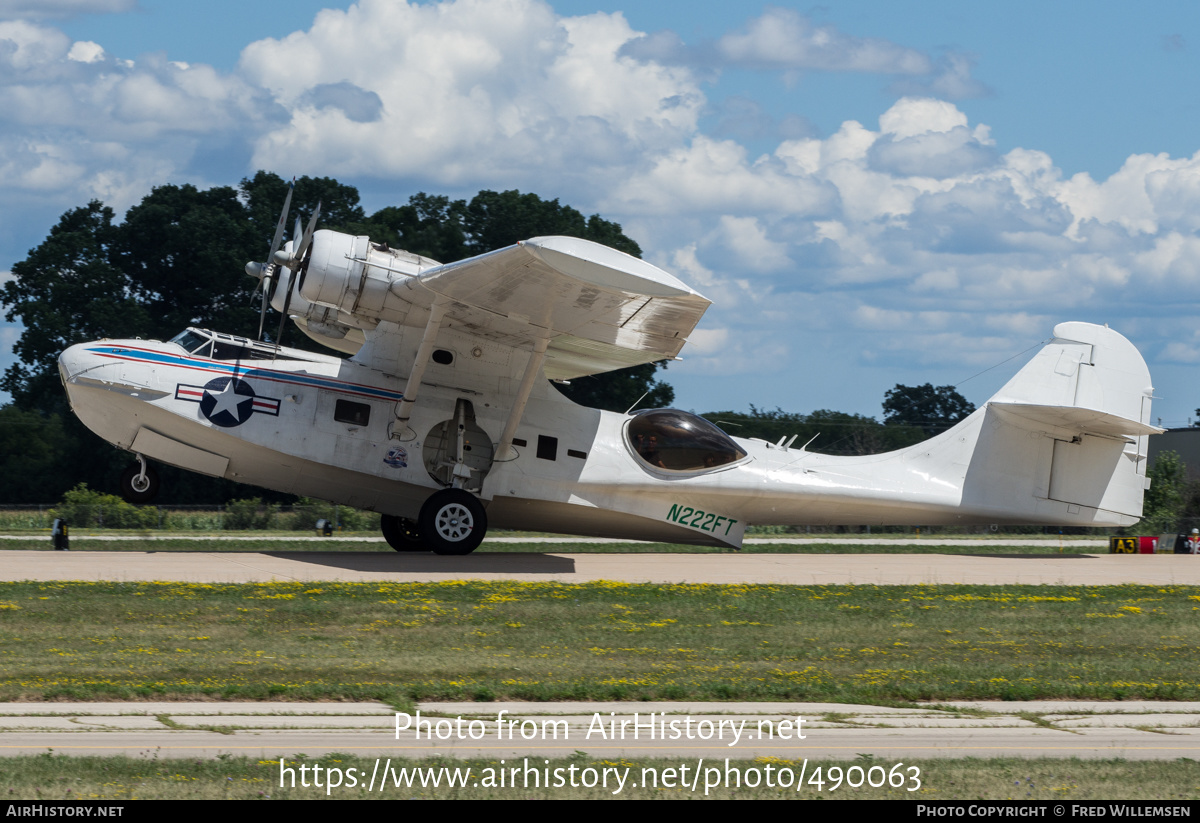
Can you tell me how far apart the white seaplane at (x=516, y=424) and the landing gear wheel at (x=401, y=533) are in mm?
41

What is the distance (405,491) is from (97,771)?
42.2ft

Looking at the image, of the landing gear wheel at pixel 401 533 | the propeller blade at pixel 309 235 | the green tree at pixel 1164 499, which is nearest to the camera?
the propeller blade at pixel 309 235

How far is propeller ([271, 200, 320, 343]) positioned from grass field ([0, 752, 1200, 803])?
40.3 ft

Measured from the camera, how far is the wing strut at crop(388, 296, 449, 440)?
17328 mm

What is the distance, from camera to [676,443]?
20156 mm

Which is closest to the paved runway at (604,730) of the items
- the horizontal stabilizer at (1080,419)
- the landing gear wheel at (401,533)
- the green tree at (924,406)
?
the landing gear wheel at (401,533)

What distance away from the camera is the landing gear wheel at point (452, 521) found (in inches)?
729

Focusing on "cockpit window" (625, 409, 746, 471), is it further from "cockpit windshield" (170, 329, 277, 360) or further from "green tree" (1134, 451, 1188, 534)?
"green tree" (1134, 451, 1188, 534)

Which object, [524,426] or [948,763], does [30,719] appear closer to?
[948,763]

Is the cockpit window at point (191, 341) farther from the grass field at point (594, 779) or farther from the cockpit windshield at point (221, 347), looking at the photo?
the grass field at point (594, 779)

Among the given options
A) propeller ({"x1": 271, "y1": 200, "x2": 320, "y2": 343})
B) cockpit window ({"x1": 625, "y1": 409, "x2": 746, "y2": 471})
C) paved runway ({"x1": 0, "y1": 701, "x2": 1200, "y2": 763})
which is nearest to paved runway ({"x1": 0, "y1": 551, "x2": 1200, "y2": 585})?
cockpit window ({"x1": 625, "y1": 409, "x2": 746, "y2": 471})

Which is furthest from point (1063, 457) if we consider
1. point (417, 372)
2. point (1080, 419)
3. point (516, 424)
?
point (417, 372)

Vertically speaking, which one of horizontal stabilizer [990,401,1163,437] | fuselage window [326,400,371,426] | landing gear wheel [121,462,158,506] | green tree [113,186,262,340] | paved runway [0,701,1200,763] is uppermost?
green tree [113,186,262,340]

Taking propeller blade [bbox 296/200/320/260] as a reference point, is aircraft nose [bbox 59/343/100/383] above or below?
below
